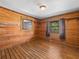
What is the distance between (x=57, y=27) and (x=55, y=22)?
434 millimetres

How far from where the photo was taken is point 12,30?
5.11m

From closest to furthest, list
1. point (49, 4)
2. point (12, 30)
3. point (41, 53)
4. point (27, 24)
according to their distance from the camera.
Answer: point (41, 53), point (49, 4), point (12, 30), point (27, 24)

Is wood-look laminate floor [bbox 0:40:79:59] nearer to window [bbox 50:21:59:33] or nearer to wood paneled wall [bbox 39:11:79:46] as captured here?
wood paneled wall [bbox 39:11:79:46]

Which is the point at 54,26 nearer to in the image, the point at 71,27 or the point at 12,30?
the point at 71,27

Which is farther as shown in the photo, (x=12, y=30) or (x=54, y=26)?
(x=54, y=26)

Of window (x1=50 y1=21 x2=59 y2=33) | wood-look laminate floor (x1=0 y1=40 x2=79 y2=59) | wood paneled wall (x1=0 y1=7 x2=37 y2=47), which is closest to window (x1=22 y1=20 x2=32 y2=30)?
wood paneled wall (x1=0 y1=7 x2=37 y2=47)

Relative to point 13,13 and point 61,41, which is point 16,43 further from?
point 61,41

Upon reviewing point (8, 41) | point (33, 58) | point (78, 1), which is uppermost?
point (78, 1)

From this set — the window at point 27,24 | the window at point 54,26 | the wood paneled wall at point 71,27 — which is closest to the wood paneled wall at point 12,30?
the window at point 27,24

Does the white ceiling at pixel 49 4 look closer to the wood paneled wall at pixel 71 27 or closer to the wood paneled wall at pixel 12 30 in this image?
the wood paneled wall at pixel 71 27

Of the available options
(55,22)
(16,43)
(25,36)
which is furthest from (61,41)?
(16,43)

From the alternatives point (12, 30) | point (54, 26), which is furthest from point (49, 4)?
point (12, 30)

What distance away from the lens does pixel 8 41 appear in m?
4.86

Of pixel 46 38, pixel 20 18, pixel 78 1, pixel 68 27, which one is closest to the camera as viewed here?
pixel 78 1
